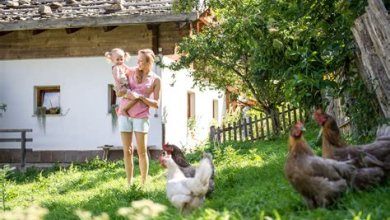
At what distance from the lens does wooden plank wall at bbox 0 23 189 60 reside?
49.9 feet

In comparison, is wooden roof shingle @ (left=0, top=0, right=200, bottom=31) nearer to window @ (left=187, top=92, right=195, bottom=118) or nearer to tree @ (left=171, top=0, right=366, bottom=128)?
tree @ (left=171, top=0, right=366, bottom=128)

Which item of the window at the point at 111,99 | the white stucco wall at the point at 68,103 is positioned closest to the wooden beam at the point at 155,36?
the white stucco wall at the point at 68,103

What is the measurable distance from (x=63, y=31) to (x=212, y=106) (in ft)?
28.0

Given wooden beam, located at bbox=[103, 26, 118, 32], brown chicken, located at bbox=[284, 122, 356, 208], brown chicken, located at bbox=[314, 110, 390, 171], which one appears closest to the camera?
brown chicken, located at bbox=[284, 122, 356, 208]

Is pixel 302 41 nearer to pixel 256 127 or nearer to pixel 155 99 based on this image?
pixel 155 99

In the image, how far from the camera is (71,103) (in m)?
15.7

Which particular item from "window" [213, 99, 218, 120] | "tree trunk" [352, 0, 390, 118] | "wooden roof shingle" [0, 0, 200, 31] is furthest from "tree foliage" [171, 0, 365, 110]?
"window" [213, 99, 218, 120]

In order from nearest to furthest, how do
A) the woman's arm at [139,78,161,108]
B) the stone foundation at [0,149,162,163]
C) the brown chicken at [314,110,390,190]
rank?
the brown chicken at [314,110,390,190] → the woman's arm at [139,78,161,108] → the stone foundation at [0,149,162,163]

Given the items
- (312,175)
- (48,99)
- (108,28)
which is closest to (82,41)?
(108,28)

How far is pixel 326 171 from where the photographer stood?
452 cm

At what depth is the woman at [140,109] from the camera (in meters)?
7.55

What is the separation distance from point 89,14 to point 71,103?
8.32ft

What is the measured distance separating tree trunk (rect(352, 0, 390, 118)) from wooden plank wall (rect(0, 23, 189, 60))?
359 inches

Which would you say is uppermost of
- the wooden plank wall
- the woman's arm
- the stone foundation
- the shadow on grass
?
the wooden plank wall
